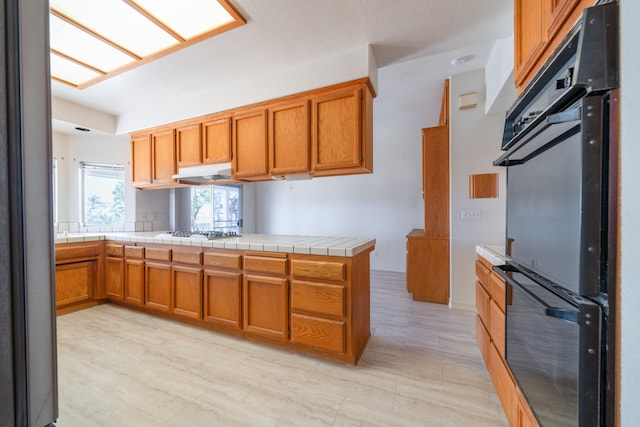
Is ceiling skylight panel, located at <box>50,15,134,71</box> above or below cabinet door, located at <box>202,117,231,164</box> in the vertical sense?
above

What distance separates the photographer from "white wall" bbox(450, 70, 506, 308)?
286 cm

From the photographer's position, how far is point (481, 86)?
2.87 metres

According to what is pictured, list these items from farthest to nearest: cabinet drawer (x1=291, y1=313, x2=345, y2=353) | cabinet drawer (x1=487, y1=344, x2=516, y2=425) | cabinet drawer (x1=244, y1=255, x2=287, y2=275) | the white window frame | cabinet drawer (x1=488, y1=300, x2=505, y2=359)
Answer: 1. the white window frame
2. cabinet drawer (x1=244, y1=255, x2=287, y2=275)
3. cabinet drawer (x1=291, y1=313, x2=345, y2=353)
4. cabinet drawer (x1=488, y1=300, x2=505, y2=359)
5. cabinet drawer (x1=487, y1=344, x2=516, y2=425)

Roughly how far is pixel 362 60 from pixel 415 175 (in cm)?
323

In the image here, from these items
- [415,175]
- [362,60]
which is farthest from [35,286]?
[415,175]

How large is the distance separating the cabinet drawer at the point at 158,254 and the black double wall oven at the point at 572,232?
9.32 ft

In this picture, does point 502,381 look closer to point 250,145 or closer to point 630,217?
point 630,217

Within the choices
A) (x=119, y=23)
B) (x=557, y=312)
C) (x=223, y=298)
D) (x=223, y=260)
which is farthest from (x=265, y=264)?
(x=119, y=23)

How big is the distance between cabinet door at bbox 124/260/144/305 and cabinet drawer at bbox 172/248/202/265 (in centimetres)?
57

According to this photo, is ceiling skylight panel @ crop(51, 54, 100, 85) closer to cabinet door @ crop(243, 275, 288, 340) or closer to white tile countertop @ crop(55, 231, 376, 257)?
white tile countertop @ crop(55, 231, 376, 257)

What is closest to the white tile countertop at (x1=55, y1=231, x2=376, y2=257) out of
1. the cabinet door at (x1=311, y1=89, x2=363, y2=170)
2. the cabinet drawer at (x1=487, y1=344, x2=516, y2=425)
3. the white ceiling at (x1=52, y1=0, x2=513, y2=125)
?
the cabinet door at (x1=311, y1=89, x2=363, y2=170)

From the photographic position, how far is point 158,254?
2668 millimetres

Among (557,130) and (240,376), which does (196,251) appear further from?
(557,130)

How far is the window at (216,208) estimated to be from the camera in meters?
4.21
